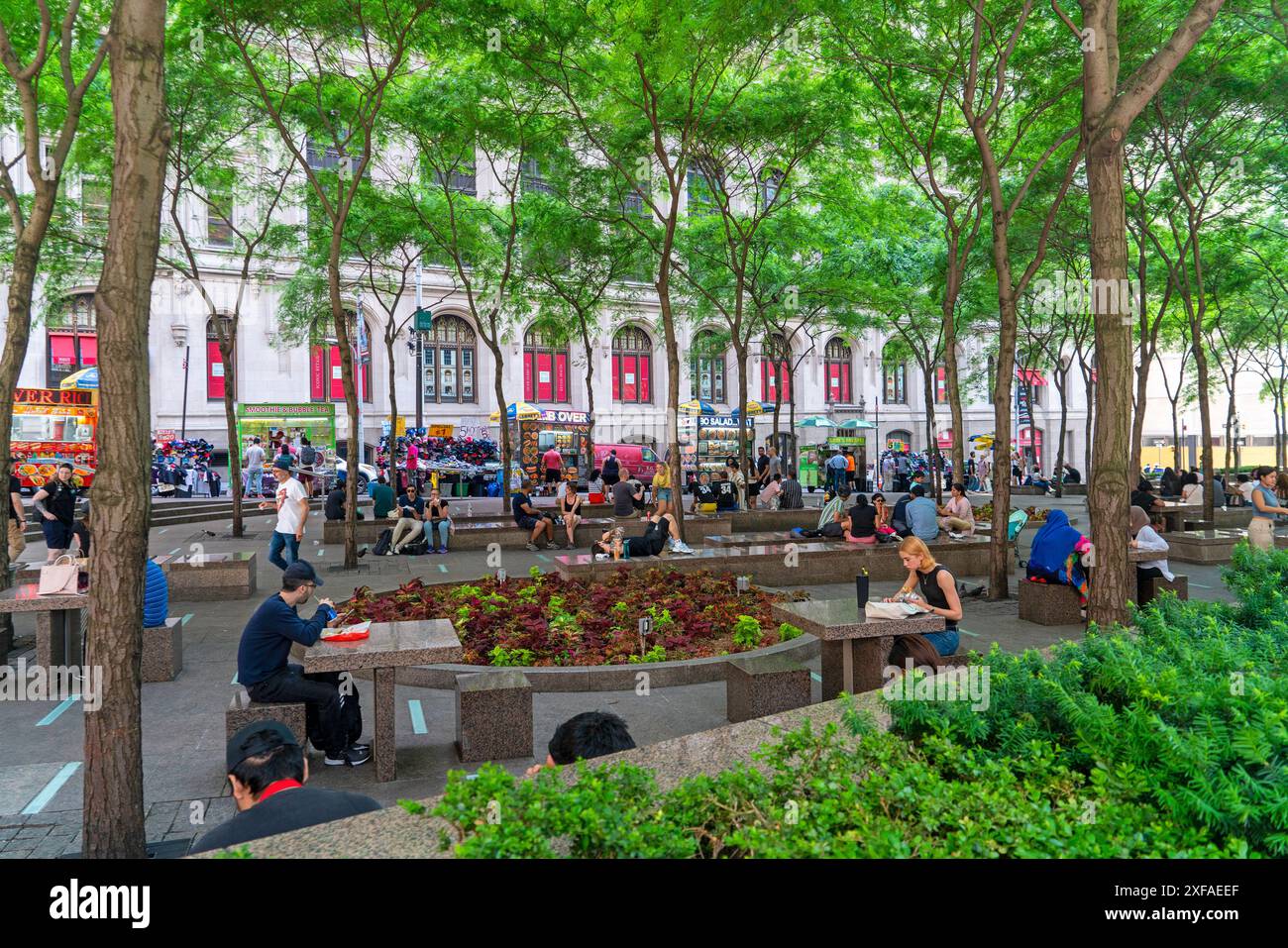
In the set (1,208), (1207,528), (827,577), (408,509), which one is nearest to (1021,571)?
(827,577)

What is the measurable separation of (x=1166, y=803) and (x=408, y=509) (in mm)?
18112

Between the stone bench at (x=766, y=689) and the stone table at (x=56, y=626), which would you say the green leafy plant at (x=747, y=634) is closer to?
the stone bench at (x=766, y=689)

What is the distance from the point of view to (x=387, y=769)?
635 cm

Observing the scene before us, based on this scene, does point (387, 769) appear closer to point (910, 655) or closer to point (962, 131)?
point (910, 655)

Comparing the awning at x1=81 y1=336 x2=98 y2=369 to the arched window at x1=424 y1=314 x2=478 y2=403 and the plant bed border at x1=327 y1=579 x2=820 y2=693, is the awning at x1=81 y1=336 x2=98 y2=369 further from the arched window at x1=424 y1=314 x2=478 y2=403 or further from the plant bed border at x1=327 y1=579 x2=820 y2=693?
the plant bed border at x1=327 y1=579 x2=820 y2=693

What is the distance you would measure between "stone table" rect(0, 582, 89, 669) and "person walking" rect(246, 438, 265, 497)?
23529mm

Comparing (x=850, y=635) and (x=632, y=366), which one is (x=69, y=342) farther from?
(x=850, y=635)

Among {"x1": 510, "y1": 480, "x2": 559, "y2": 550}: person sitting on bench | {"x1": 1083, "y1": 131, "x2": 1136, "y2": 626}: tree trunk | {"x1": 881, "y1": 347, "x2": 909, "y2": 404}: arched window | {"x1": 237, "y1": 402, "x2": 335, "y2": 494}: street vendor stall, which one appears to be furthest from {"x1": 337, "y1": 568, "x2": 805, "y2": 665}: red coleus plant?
{"x1": 881, "y1": 347, "x2": 909, "y2": 404}: arched window

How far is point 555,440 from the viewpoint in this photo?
36000 millimetres

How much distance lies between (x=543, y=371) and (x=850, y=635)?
146ft

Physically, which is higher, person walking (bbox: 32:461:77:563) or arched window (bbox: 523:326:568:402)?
arched window (bbox: 523:326:568:402)

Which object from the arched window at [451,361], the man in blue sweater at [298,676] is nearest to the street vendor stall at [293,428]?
the arched window at [451,361]

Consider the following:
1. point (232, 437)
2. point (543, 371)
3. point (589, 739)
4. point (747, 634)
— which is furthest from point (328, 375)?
point (589, 739)

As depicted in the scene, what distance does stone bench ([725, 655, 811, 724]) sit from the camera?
7.42m
